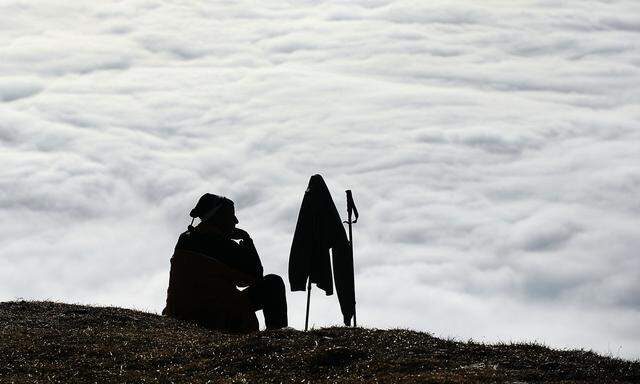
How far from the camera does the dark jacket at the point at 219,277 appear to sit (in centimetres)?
2358

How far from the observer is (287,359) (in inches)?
721

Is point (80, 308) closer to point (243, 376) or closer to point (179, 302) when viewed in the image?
point (179, 302)

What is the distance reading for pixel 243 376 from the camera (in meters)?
17.6

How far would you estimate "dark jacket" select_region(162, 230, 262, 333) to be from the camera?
77.4 feet

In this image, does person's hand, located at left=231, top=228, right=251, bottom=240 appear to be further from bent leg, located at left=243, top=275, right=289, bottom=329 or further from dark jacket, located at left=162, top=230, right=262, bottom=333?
bent leg, located at left=243, top=275, right=289, bottom=329

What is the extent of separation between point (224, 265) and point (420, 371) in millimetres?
7364

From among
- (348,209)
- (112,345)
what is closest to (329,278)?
(348,209)

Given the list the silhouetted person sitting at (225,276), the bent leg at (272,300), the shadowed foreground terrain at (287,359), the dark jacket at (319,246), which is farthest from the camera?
the dark jacket at (319,246)

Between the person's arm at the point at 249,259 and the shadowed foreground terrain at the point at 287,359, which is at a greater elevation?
the person's arm at the point at 249,259

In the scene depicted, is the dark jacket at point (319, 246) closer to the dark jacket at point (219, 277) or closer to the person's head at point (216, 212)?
the dark jacket at point (219, 277)

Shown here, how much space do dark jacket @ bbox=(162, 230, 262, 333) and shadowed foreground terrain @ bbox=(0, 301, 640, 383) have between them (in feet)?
A: 5.37

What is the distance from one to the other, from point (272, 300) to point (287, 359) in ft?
17.0

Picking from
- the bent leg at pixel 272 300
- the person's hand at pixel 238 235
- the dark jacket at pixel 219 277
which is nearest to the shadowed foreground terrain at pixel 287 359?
the dark jacket at pixel 219 277

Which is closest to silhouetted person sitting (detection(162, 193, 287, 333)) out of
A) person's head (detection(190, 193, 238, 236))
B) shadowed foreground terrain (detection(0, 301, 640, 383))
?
person's head (detection(190, 193, 238, 236))
